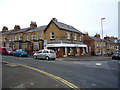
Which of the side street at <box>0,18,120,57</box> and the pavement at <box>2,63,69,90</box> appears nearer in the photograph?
the pavement at <box>2,63,69,90</box>

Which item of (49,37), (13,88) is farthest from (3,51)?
(13,88)

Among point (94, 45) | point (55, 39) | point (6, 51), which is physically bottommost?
point (6, 51)

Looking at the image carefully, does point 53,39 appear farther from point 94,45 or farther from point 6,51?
point 94,45

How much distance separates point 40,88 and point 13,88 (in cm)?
127

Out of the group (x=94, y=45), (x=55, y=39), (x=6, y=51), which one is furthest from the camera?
(x=94, y=45)

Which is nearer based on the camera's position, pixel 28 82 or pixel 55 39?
pixel 28 82

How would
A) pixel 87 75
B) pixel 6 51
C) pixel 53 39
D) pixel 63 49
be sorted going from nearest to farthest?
pixel 87 75 → pixel 63 49 → pixel 6 51 → pixel 53 39

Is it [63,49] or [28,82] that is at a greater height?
[63,49]

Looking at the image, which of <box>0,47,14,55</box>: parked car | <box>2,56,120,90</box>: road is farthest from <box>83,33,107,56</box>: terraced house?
<box>2,56,120,90</box>: road

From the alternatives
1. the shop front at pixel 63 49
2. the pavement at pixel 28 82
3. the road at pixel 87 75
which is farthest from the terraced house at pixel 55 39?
the pavement at pixel 28 82

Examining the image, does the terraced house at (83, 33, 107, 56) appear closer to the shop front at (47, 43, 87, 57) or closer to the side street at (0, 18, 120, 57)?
the side street at (0, 18, 120, 57)

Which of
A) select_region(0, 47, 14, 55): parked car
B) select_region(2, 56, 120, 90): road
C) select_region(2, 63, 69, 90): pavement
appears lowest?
select_region(2, 56, 120, 90): road

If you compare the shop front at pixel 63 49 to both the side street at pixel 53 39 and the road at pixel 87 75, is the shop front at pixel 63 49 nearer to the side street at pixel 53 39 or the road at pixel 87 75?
the side street at pixel 53 39

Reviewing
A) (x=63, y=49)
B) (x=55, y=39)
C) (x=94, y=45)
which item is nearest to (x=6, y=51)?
(x=55, y=39)
